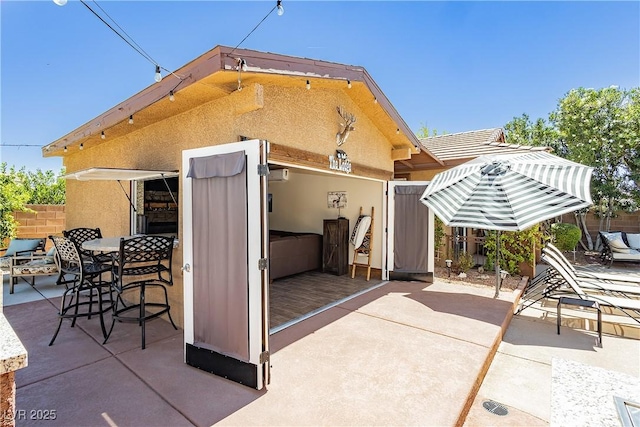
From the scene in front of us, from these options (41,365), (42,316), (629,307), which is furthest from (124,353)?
(629,307)

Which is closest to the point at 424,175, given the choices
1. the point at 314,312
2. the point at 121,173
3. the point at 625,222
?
the point at 314,312

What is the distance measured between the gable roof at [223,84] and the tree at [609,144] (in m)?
11.2

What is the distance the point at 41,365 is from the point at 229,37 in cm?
445

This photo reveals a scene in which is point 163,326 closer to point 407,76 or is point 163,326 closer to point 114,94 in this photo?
point 114,94

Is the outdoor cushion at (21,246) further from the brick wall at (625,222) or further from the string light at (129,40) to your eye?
the brick wall at (625,222)

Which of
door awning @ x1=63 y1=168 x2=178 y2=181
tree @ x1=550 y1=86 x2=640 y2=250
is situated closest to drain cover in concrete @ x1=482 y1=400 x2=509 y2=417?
door awning @ x1=63 y1=168 x2=178 y2=181

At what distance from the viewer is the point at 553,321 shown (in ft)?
18.8

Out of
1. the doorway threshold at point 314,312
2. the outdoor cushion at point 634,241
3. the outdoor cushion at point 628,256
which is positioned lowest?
the doorway threshold at point 314,312

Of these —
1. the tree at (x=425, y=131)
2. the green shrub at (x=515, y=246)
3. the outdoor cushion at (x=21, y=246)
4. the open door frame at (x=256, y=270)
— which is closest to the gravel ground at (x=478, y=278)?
the green shrub at (x=515, y=246)

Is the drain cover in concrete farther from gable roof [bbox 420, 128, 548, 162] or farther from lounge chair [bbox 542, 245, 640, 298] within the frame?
gable roof [bbox 420, 128, 548, 162]

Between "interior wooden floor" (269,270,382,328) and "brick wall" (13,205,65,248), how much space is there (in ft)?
26.1

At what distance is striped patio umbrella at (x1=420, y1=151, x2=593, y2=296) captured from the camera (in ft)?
16.1

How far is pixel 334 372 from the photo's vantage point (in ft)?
11.8

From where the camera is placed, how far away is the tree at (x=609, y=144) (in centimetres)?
1238
